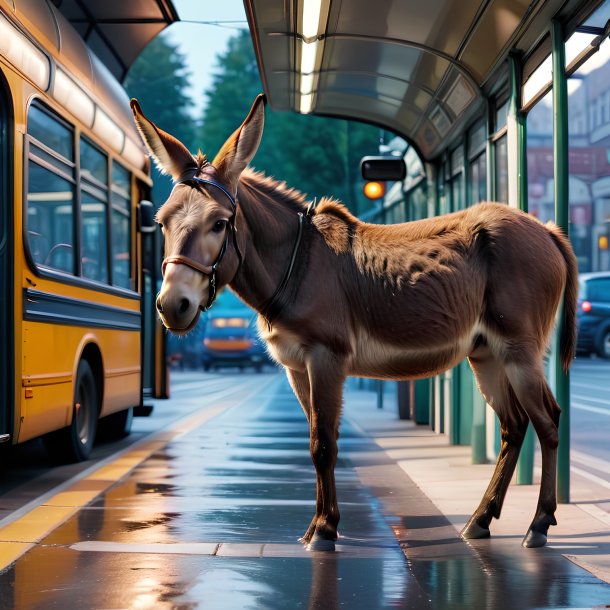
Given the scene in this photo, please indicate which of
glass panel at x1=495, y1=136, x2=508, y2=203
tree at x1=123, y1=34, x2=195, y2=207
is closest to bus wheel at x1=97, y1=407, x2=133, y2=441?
glass panel at x1=495, y1=136, x2=508, y2=203

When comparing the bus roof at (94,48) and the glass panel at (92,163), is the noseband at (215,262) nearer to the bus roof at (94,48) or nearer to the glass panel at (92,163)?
the bus roof at (94,48)

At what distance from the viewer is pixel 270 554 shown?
22.5 ft

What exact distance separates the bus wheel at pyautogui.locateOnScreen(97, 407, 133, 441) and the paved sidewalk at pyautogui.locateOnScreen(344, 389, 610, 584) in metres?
2.77

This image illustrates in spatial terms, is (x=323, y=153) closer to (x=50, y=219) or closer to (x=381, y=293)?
(x=50, y=219)

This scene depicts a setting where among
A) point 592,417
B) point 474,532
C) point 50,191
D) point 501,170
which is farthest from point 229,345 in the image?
point 474,532

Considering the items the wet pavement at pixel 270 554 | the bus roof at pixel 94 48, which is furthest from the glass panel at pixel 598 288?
the bus roof at pixel 94 48

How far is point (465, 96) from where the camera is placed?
11953 millimetres

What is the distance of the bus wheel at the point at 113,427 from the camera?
15.0 metres

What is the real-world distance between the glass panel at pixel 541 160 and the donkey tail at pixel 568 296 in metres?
1.55

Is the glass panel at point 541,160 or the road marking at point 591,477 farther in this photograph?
the road marking at point 591,477

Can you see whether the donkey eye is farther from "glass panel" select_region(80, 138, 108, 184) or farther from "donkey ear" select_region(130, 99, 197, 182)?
"glass panel" select_region(80, 138, 108, 184)

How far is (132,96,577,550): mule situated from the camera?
709 centimetres

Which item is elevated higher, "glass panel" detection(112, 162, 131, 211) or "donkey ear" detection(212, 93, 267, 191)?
"glass panel" detection(112, 162, 131, 211)

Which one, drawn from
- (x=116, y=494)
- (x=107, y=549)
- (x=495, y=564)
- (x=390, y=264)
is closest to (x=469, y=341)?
(x=390, y=264)
